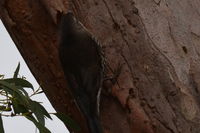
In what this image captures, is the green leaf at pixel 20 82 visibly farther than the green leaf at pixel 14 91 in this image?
Yes

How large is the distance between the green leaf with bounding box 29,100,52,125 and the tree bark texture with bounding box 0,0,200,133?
8 centimetres

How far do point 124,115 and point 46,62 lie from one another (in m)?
0.32

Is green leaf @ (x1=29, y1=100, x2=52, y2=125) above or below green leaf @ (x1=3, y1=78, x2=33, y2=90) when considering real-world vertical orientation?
below

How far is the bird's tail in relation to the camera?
2.59 m

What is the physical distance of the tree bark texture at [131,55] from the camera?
259 centimetres

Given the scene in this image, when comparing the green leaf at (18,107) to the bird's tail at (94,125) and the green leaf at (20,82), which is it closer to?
the green leaf at (20,82)

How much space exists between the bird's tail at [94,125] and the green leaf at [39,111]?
152 millimetres

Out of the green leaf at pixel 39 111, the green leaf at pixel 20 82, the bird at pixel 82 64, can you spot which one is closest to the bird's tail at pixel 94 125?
the bird at pixel 82 64

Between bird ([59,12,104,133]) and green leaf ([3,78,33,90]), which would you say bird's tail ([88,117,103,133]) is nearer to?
bird ([59,12,104,133])

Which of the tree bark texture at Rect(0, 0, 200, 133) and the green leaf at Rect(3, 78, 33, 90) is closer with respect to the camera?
the tree bark texture at Rect(0, 0, 200, 133)

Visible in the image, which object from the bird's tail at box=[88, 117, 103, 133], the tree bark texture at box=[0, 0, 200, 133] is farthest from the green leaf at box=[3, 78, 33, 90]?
the bird's tail at box=[88, 117, 103, 133]

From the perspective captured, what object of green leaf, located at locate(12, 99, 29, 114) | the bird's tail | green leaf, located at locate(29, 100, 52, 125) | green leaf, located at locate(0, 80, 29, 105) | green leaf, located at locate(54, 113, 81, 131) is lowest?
the bird's tail

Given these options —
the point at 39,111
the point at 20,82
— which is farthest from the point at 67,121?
the point at 20,82

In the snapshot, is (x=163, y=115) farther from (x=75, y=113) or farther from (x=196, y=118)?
(x=75, y=113)
